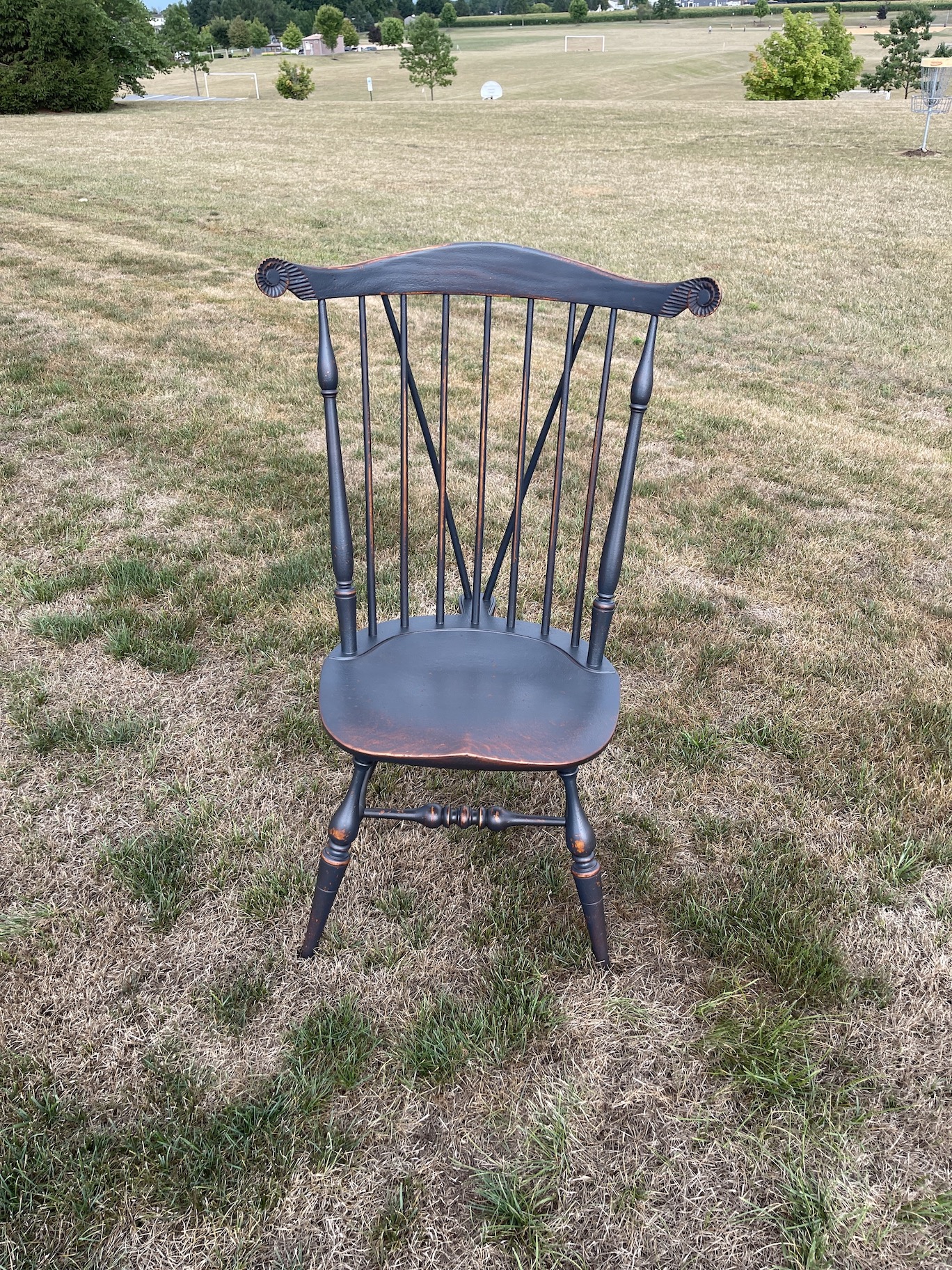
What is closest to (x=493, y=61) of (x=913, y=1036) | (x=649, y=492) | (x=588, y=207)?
(x=588, y=207)

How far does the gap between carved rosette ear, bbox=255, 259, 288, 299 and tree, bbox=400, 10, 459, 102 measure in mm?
34891

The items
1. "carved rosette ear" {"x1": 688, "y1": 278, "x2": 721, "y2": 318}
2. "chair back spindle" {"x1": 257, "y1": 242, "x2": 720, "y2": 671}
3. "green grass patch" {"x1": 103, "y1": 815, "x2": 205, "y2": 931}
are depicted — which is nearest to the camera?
"carved rosette ear" {"x1": 688, "y1": 278, "x2": 721, "y2": 318}

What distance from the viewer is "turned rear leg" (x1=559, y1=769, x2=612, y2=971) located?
1.78m

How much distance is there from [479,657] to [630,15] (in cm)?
9734

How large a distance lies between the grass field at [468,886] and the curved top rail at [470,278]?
1.35 metres

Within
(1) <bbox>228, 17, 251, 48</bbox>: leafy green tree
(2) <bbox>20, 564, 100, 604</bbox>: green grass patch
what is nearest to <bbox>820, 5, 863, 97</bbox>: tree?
(2) <bbox>20, 564, 100, 604</bbox>: green grass patch

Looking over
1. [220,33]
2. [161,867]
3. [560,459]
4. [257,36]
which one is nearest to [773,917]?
[560,459]

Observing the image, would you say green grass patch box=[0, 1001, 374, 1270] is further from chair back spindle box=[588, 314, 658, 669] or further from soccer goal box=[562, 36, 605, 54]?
soccer goal box=[562, 36, 605, 54]

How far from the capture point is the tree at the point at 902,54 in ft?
110

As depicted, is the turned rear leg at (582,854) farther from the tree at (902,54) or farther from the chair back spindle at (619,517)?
the tree at (902,54)

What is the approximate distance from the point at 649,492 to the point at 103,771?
2.79 m

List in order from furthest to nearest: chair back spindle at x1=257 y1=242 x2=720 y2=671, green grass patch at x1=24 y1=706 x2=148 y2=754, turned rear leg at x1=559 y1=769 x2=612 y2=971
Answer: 1. green grass patch at x1=24 y1=706 x2=148 y2=754
2. turned rear leg at x1=559 y1=769 x2=612 y2=971
3. chair back spindle at x1=257 y1=242 x2=720 y2=671

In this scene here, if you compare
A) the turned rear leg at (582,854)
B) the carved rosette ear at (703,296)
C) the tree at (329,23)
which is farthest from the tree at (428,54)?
the turned rear leg at (582,854)

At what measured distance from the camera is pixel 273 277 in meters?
1.68
